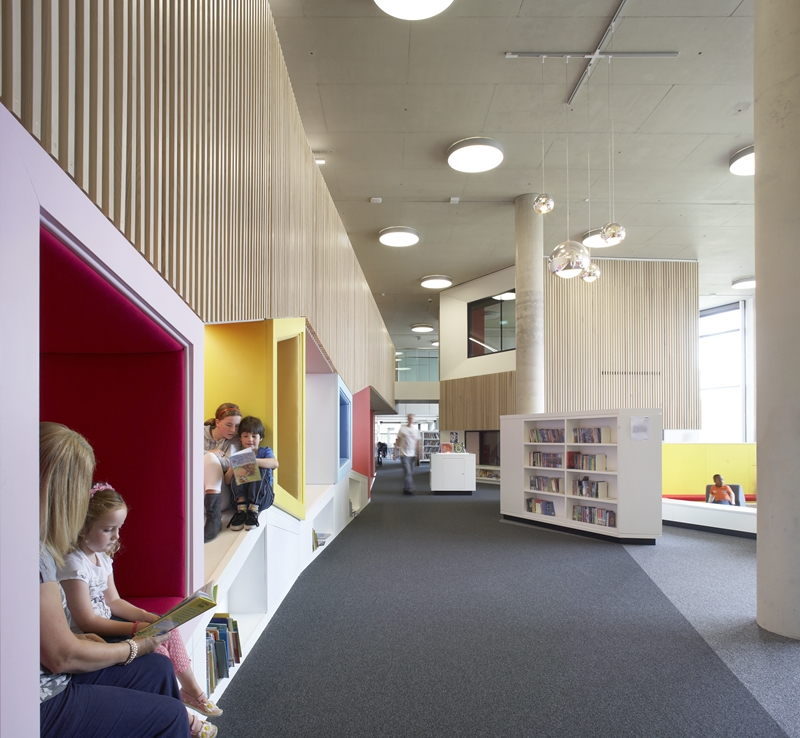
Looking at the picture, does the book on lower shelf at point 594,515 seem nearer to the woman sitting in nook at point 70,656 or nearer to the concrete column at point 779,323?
the concrete column at point 779,323

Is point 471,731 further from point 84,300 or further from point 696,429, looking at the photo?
point 696,429

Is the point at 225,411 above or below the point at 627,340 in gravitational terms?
below

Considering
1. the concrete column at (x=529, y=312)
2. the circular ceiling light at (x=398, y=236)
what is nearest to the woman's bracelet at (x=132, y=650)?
the concrete column at (x=529, y=312)

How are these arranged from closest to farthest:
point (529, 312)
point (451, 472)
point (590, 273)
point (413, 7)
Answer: point (413, 7) → point (590, 273) → point (529, 312) → point (451, 472)

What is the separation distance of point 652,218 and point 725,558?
674 cm

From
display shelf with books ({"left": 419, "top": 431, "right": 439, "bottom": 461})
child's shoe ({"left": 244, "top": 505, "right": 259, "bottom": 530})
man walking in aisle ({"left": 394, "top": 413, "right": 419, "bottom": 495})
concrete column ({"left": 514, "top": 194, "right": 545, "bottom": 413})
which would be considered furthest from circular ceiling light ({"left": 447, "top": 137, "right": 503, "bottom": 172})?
display shelf with books ({"left": 419, "top": 431, "right": 439, "bottom": 461})

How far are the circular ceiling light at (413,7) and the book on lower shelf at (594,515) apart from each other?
5.84 metres

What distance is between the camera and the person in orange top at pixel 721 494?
903 cm

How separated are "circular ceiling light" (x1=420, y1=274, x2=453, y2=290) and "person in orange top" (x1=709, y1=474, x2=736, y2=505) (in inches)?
318

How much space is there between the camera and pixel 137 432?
107 inches

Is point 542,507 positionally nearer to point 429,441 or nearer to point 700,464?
point 700,464

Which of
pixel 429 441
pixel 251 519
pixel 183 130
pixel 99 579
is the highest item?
pixel 183 130

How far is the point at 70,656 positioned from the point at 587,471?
694cm

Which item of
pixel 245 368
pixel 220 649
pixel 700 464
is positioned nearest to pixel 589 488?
pixel 700 464
